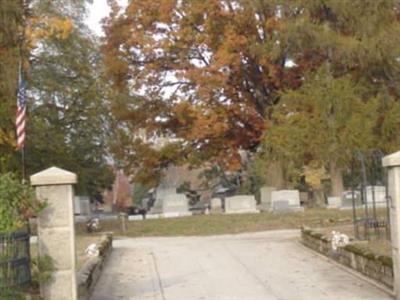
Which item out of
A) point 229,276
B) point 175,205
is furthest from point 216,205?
point 229,276

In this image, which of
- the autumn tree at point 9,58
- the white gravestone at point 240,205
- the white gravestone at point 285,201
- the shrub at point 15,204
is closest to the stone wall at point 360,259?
the shrub at point 15,204

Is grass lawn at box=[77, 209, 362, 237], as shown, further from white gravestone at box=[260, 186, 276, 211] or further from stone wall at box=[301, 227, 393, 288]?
stone wall at box=[301, 227, 393, 288]

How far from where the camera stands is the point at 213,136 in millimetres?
42031

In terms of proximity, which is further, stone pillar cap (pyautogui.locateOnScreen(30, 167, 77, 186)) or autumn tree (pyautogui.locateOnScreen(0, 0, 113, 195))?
autumn tree (pyautogui.locateOnScreen(0, 0, 113, 195))

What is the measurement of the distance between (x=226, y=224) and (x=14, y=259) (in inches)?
830

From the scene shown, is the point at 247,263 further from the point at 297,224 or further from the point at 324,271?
the point at 297,224

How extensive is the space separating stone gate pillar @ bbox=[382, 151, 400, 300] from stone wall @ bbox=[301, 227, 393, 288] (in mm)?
923

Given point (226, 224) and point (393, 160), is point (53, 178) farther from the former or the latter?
point (226, 224)

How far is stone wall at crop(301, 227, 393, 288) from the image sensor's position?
12281mm

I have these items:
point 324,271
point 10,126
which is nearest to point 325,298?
point 324,271

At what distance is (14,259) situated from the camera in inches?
382

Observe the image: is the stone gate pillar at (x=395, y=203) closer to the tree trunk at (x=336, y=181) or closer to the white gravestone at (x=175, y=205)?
the white gravestone at (x=175, y=205)

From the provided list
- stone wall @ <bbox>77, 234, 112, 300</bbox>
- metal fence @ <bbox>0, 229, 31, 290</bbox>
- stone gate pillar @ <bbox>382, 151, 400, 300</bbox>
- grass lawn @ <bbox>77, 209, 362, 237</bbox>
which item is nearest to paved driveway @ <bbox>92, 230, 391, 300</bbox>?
stone wall @ <bbox>77, 234, 112, 300</bbox>

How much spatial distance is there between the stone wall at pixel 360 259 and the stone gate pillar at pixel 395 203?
0.92 meters
